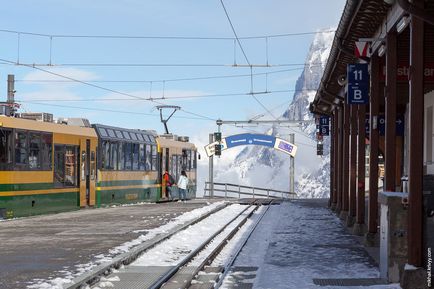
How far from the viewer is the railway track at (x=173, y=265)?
9.48 m

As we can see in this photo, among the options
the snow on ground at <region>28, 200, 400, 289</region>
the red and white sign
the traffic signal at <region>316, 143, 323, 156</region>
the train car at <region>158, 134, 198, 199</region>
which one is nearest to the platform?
the snow on ground at <region>28, 200, 400, 289</region>

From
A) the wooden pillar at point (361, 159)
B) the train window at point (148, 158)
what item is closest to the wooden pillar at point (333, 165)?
the train window at point (148, 158)

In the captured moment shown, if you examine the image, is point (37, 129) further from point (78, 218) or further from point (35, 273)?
point (35, 273)

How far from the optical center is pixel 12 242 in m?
14.2

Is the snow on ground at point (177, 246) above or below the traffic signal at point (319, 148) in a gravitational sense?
below

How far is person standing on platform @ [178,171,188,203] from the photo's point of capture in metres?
35.2

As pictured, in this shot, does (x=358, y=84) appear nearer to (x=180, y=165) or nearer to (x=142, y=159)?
(x=142, y=159)

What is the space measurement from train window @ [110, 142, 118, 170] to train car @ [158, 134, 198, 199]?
19.5 ft

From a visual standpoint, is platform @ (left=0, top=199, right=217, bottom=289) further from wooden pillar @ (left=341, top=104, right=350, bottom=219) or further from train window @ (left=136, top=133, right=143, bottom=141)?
train window @ (left=136, top=133, right=143, bottom=141)

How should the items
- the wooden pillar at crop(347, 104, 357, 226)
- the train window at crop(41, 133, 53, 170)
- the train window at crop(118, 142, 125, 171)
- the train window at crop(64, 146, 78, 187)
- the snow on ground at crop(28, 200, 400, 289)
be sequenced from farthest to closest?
the train window at crop(118, 142, 125, 171) → the train window at crop(64, 146, 78, 187) → the train window at crop(41, 133, 53, 170) → the wooden pillar at crop(347, 104, 357, 226) → the snow on ground at crop(28, 200, 400, 289)

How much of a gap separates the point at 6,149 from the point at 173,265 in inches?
380

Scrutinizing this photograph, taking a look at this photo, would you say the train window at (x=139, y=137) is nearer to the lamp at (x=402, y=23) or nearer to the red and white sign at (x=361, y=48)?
the red and white sign at (x=361, y=48)

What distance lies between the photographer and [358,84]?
14.1 m

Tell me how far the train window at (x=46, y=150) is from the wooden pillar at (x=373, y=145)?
11.6 m
